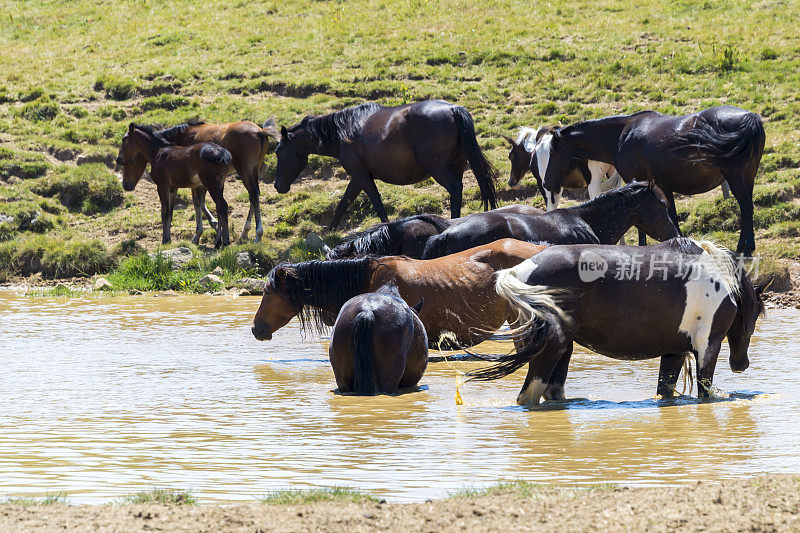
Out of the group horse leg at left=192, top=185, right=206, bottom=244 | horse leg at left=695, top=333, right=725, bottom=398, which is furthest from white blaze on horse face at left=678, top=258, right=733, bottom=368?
horse leg at left=192, top=185, right=206, bottom=244

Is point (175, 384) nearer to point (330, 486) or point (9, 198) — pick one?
point (330, 486)

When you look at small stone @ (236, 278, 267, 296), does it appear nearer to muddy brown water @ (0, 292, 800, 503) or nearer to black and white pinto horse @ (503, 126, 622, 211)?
muddy brown water @ (0, 292, 800, 503)

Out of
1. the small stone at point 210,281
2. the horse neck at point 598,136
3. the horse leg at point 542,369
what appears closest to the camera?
the horse leg at point 542,369

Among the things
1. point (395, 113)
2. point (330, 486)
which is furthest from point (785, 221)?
point (330, 486)

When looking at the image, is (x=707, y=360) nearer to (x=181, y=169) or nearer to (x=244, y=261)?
(x=244, y=261)

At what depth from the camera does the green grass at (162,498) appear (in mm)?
4645

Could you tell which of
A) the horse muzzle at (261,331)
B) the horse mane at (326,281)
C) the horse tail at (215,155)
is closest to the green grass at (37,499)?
the horse mane at (326,281)

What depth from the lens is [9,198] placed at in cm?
1953

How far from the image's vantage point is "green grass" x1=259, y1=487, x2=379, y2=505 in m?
4.61

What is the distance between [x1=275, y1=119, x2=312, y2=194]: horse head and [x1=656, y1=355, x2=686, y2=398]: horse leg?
9.84 m

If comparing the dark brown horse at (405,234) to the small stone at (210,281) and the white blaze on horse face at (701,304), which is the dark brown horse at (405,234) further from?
the small stone at (210,281)

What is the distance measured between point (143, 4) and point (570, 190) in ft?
77.9

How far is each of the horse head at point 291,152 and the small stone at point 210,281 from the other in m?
2.46

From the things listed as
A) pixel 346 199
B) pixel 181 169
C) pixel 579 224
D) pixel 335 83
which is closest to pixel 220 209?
pixel 181 169
